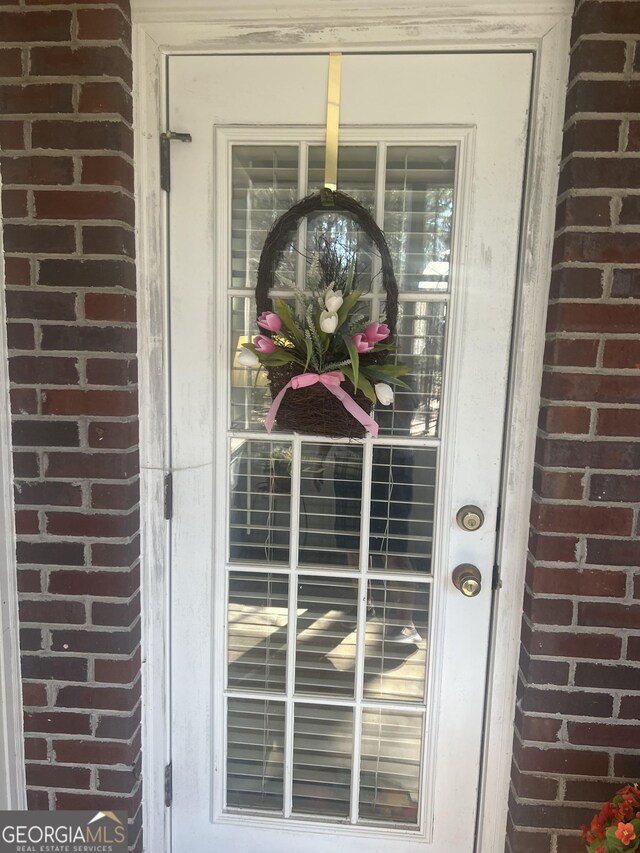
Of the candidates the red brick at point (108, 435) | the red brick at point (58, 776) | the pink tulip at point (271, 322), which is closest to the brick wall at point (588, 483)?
the pink tulip at point (271, 322)

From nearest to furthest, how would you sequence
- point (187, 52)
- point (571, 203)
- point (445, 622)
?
point (571, 203), point (187, 52), point (445, 622)

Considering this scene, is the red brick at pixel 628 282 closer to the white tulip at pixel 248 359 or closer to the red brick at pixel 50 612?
the white tulip at pixel 248 359

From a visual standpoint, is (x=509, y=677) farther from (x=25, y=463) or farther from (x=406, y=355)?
(x=25, y=463)

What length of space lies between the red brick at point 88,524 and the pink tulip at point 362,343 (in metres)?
0.76

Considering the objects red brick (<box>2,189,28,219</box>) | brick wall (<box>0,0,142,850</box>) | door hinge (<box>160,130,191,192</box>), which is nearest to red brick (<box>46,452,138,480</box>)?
brick wall (<box>0,0,142,850</box>)

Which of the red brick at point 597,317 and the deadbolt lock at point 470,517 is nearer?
the red brick at point 597,317

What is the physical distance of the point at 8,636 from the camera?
150 cm

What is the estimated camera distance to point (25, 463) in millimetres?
1475

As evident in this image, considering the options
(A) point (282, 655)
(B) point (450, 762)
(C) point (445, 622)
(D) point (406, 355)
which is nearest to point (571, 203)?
(D) point (406, 355)

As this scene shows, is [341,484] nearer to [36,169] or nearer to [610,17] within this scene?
[36,169]

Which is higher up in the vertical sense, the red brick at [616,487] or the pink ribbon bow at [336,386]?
the pink ribbon bow at [336,386]

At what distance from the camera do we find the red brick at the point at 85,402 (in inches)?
57.1

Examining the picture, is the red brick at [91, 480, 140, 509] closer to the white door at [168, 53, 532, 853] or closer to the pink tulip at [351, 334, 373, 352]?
the white door at [168, 53, 532, 853]

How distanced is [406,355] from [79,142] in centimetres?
99
